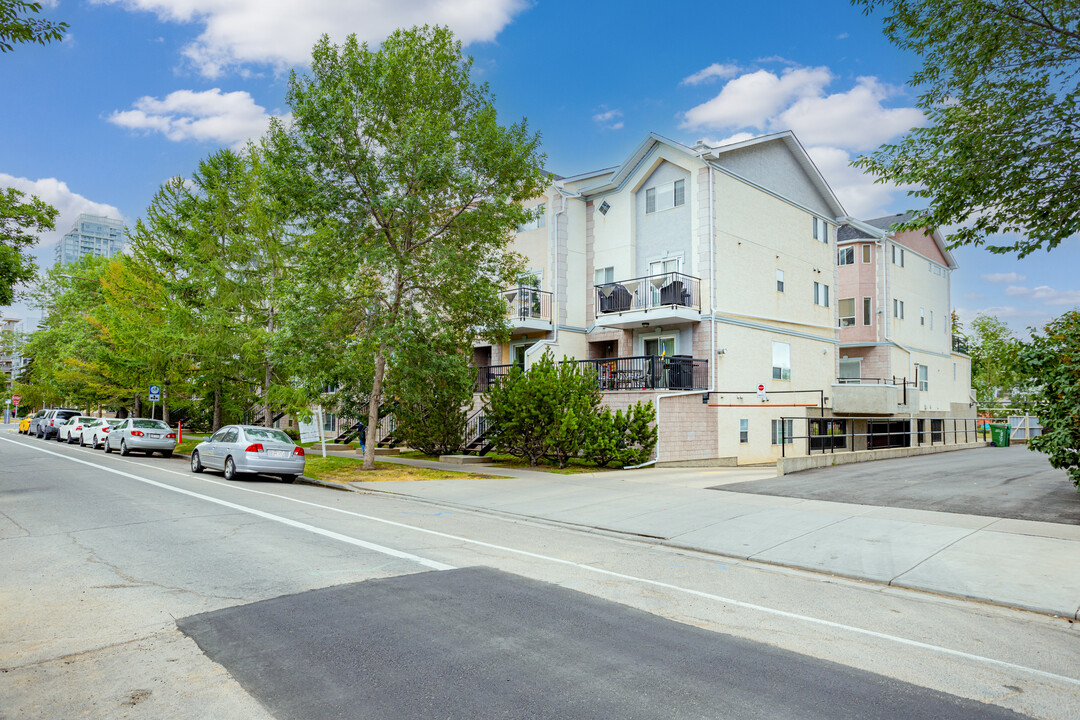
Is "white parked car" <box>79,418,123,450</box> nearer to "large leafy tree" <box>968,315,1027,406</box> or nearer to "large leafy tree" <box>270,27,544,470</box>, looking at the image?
"large leafy tree" <box>270,27,544,470</box>

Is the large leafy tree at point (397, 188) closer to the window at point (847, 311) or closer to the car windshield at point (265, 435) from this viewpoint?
the car windshield at point (265, 435)

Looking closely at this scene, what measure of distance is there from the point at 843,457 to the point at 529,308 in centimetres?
1201

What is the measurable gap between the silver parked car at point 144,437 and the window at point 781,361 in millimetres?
23530

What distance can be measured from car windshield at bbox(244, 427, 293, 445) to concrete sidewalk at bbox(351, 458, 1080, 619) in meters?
3.13

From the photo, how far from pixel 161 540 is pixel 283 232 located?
1893cm

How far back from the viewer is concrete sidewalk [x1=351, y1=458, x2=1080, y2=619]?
25.1ft

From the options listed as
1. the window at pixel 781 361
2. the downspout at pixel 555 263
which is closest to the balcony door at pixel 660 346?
the downspout at pixel 555 263

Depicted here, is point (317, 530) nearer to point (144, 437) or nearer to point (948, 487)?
point (948, 487)

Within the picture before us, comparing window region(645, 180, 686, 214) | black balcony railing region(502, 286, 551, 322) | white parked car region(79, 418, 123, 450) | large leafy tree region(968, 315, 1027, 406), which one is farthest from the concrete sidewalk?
large leafy tree region(968, 315, 1027, 406)

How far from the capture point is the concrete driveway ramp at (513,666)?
4070mm

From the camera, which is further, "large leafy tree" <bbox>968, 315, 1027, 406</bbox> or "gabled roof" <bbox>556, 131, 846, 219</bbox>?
"large leafy tree" <bbox>968, 315, 1027, 406</bbox>

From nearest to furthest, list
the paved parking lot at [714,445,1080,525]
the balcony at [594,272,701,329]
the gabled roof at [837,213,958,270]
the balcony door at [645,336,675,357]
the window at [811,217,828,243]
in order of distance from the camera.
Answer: the paved parking lot at [714,445,1080,525]
the balcony at [594,272,701,329]
the balcony door at [645,336,675,357]
the window at [811,217,828,243]
the gabled roof at [837,213,958,270]

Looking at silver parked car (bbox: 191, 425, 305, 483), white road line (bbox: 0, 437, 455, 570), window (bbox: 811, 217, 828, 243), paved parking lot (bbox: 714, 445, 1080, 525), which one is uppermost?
window (bbox: 811, 217, 828, 243)

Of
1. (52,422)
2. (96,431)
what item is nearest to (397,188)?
(96,431)
